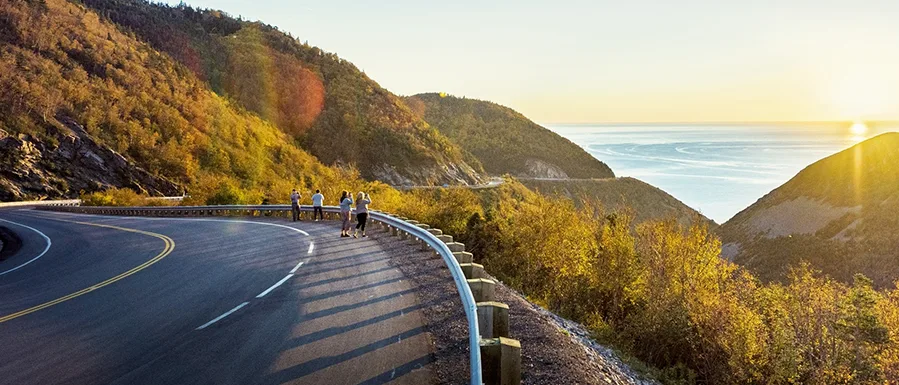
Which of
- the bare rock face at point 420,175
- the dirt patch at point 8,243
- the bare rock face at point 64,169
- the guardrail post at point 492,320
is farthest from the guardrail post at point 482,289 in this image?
the bare rock face at point 420,175

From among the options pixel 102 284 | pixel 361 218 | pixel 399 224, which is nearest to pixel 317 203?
pixel 361 218

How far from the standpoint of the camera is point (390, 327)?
7.28 m

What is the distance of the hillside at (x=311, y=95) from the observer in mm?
95688

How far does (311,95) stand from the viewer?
110 meters

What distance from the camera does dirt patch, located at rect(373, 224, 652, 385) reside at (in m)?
5.81

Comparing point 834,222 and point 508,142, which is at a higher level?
point 508,142

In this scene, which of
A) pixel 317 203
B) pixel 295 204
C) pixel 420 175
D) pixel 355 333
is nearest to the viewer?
pixel 355 333

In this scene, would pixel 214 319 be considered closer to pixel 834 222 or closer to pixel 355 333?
pixel 355 333

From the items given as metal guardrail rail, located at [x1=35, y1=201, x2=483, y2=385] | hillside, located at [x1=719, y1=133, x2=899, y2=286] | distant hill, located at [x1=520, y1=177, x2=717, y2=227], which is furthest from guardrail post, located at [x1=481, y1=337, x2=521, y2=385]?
distant hill, located at [x1=520, y1=177, x2=717, y2=227]

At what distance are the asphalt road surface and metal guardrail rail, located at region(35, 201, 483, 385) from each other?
67 cm

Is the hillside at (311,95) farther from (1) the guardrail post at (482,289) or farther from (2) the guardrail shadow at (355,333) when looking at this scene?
(1) the guardrail post at (482,289)

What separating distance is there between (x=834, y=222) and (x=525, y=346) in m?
66.2

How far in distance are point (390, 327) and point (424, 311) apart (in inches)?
38.7

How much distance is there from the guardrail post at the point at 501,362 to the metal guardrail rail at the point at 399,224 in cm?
13
